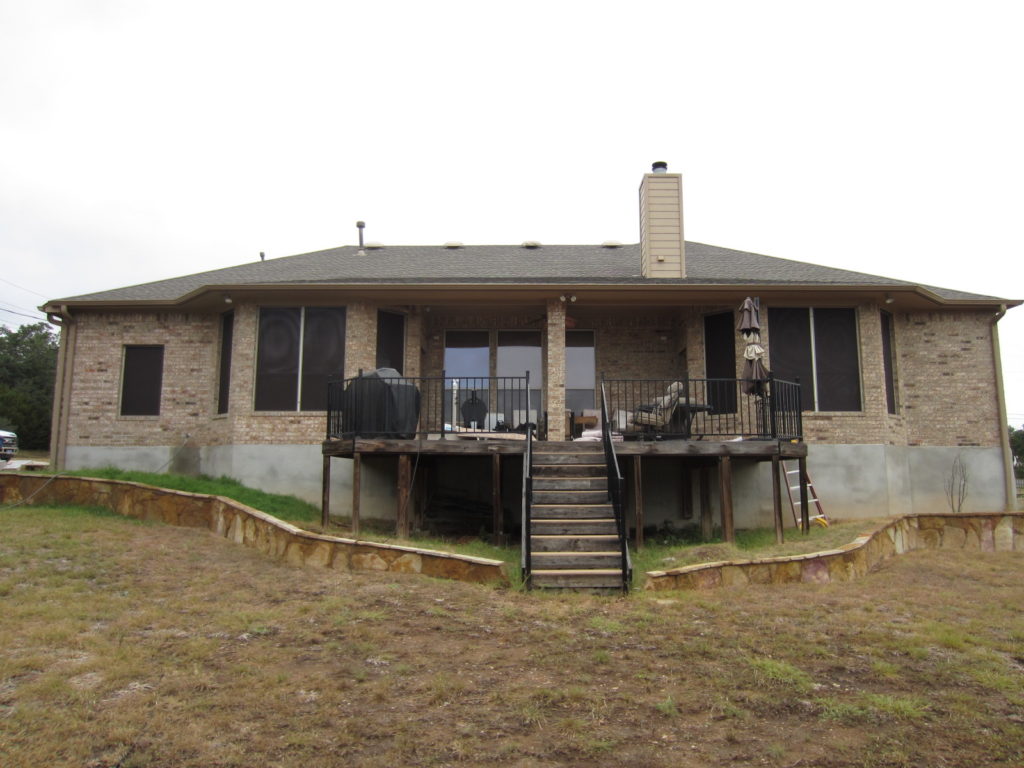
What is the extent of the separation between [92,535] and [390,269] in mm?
6861

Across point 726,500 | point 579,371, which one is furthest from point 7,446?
point 726,500

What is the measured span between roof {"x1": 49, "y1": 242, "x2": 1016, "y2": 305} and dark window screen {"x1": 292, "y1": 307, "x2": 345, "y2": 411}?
0.61 meters

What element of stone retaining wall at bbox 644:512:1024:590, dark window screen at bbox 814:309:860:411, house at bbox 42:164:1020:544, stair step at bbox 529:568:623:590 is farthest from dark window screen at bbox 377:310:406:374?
dark window screen at bbox 814:309:860:411

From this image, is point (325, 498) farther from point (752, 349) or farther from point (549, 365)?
point (752, 349)

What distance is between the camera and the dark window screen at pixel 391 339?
42.1 feet

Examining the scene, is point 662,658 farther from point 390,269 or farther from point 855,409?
point 390,269

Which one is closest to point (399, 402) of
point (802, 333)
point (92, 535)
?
point (92, 535)

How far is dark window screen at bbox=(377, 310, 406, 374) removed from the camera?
12.8 metres

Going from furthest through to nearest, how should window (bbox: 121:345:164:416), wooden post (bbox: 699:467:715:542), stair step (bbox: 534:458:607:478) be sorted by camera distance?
1. window (bbox: 121:345:164:416)
2. wooden post (bbox: 699:467:715:542)
3. stair step (bbox: 534:458:607:478)

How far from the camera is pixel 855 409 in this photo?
40.2ft

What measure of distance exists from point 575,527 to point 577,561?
2.48ft

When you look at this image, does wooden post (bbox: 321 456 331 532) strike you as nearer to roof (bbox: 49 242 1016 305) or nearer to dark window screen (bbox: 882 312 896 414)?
roof (bbox: 49 242 1016 305)

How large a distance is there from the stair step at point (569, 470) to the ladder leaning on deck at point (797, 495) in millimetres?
3364

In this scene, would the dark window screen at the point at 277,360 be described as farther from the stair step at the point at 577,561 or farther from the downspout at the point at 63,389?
the stair step at the point at 577,561
